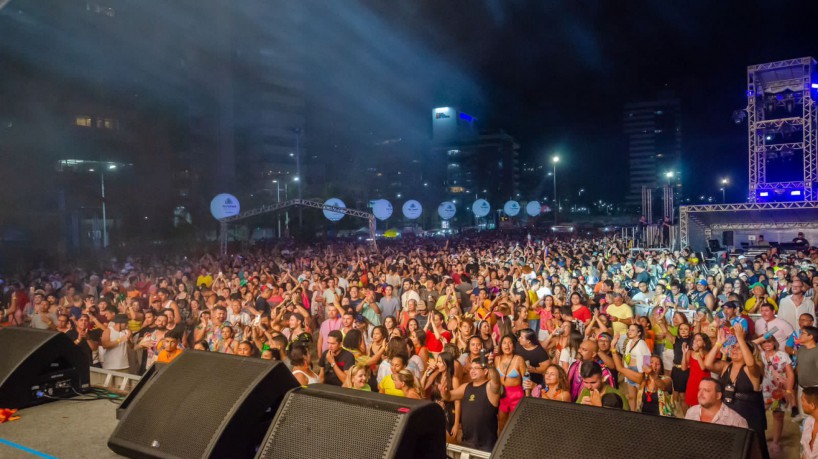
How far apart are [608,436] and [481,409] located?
95.1 inches

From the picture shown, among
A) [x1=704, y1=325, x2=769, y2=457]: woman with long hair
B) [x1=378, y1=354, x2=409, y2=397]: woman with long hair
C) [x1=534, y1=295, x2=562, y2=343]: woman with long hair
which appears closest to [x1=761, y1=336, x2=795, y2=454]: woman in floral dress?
[x1=704, y1=325, x2=769, y2=457]: woman with long hair

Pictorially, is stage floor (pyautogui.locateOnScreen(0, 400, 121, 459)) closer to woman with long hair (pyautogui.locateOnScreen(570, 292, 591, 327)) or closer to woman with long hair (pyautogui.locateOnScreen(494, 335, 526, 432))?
woman with long hair (pyautogui.locateOnScreen(494, 335, 526, 432))

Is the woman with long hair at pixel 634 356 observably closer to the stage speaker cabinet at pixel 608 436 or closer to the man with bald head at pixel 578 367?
the man with bald head at pixel 578 367

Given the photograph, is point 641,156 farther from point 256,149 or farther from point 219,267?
point 219,267

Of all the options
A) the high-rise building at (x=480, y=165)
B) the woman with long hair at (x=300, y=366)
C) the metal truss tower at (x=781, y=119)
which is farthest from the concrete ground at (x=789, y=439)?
the high-rise building at (x=480, y=165)

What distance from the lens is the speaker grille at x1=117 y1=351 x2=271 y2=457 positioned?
2.70 meters

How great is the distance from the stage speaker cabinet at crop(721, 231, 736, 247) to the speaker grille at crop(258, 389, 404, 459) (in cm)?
2389

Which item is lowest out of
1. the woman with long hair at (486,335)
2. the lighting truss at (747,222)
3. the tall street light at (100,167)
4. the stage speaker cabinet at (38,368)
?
the woman with long hair at (486,335)

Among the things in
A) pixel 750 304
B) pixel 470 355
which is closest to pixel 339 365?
pixel 470 355

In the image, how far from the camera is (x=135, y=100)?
35.1 meters

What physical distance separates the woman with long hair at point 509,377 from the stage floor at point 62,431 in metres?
2.82

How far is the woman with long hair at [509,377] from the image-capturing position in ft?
14.7

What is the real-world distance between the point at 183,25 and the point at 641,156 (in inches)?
4495

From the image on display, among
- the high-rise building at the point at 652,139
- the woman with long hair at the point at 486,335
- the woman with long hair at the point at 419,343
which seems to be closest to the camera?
the woman with long hair at the point at 419,343
